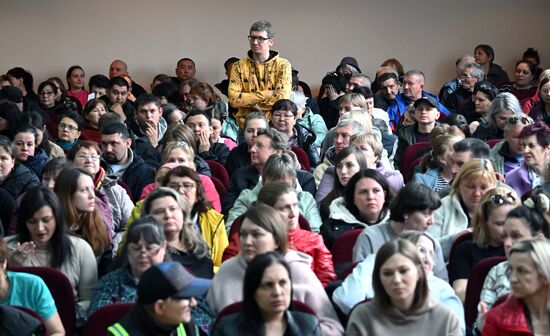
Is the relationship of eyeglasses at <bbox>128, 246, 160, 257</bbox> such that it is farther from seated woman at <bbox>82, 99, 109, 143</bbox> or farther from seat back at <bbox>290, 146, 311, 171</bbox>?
seated woman at <bbox>82, 99, 109, 143</bbox>

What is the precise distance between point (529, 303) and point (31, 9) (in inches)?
343

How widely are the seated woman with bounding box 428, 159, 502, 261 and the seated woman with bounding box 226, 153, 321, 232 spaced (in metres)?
0.66

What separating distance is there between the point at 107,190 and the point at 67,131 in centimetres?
197

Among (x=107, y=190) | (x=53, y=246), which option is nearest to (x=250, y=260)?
(x=53, y=246)

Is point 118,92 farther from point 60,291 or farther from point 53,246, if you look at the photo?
point 60,291

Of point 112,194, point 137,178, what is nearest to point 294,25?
point 137,178

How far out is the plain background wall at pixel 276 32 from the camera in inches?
462

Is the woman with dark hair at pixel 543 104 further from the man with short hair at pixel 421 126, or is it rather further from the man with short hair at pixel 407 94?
the man with short hair at pixel 407 94

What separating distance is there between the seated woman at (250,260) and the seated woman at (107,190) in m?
1.42

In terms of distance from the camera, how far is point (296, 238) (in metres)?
5.04

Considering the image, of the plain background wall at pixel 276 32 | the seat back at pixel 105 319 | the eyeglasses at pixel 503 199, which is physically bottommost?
the seat back at pixel 105 319

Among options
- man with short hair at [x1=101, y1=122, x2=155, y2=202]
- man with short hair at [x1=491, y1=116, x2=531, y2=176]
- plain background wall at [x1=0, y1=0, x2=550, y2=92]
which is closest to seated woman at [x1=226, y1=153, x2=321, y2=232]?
man with short hair at [x1=101, y1=122, x2=155, y2=202]

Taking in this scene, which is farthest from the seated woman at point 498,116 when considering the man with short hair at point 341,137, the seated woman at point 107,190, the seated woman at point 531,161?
the seated woman at point 107,190

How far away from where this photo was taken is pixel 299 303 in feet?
13.6
